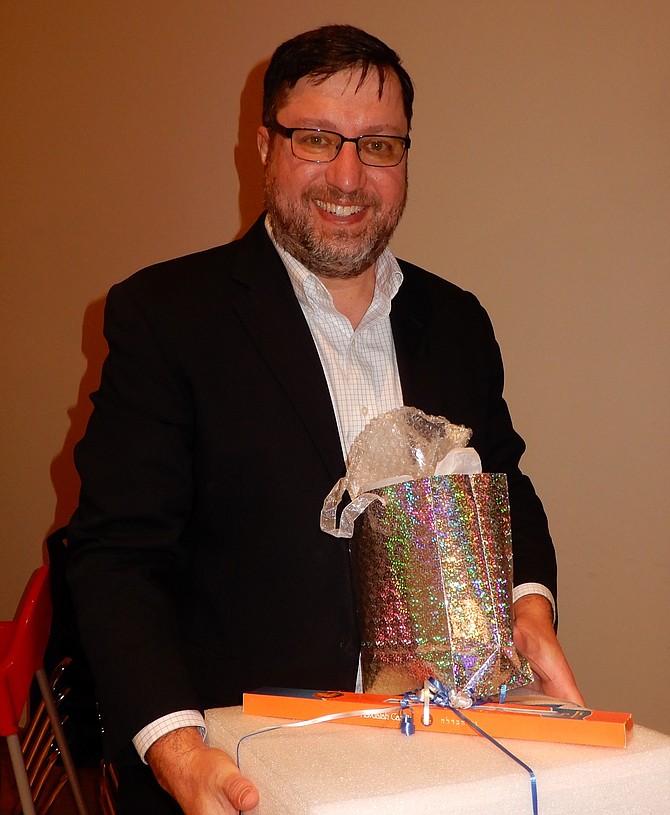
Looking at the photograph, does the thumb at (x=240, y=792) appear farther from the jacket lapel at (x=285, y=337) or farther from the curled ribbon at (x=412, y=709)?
the jacket lapel at (x=285, y=337)

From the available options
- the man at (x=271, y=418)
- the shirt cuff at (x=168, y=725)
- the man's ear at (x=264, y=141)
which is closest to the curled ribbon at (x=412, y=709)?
the shirt cuff at (x=168, y=725)

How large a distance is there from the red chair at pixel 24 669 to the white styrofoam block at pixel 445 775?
128 cm

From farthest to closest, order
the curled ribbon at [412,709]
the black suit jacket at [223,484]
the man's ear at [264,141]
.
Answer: the man's ear at [264,141], the black suit jacket at [223,484], the curled ribbon at [412,709]

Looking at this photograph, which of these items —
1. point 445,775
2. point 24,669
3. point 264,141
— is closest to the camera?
point 445,775

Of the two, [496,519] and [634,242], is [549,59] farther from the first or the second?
[496,519]

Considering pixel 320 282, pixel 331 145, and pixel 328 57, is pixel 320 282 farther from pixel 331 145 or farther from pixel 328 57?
pixel 328 57

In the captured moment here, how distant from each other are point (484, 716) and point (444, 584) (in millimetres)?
138

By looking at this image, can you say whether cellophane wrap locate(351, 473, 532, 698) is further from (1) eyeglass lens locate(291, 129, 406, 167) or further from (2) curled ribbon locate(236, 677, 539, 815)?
(1) eyeglass lens locate(291, 129, 406, 167)

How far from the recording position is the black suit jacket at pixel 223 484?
138 centimetres

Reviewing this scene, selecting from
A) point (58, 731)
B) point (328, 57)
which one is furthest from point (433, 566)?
point (58, 731)

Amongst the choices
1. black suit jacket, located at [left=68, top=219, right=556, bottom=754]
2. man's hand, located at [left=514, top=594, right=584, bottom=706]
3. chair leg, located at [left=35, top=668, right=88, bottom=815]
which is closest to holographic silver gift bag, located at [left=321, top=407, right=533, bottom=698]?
man's hand, located at [left=514, top=594, right=584, bottom=706]

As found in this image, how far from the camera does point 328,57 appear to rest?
152cm

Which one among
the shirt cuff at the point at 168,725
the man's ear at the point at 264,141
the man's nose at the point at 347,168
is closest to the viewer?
the shirt cuff at the point at 168,725

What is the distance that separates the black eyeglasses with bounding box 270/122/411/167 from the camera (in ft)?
4.99
